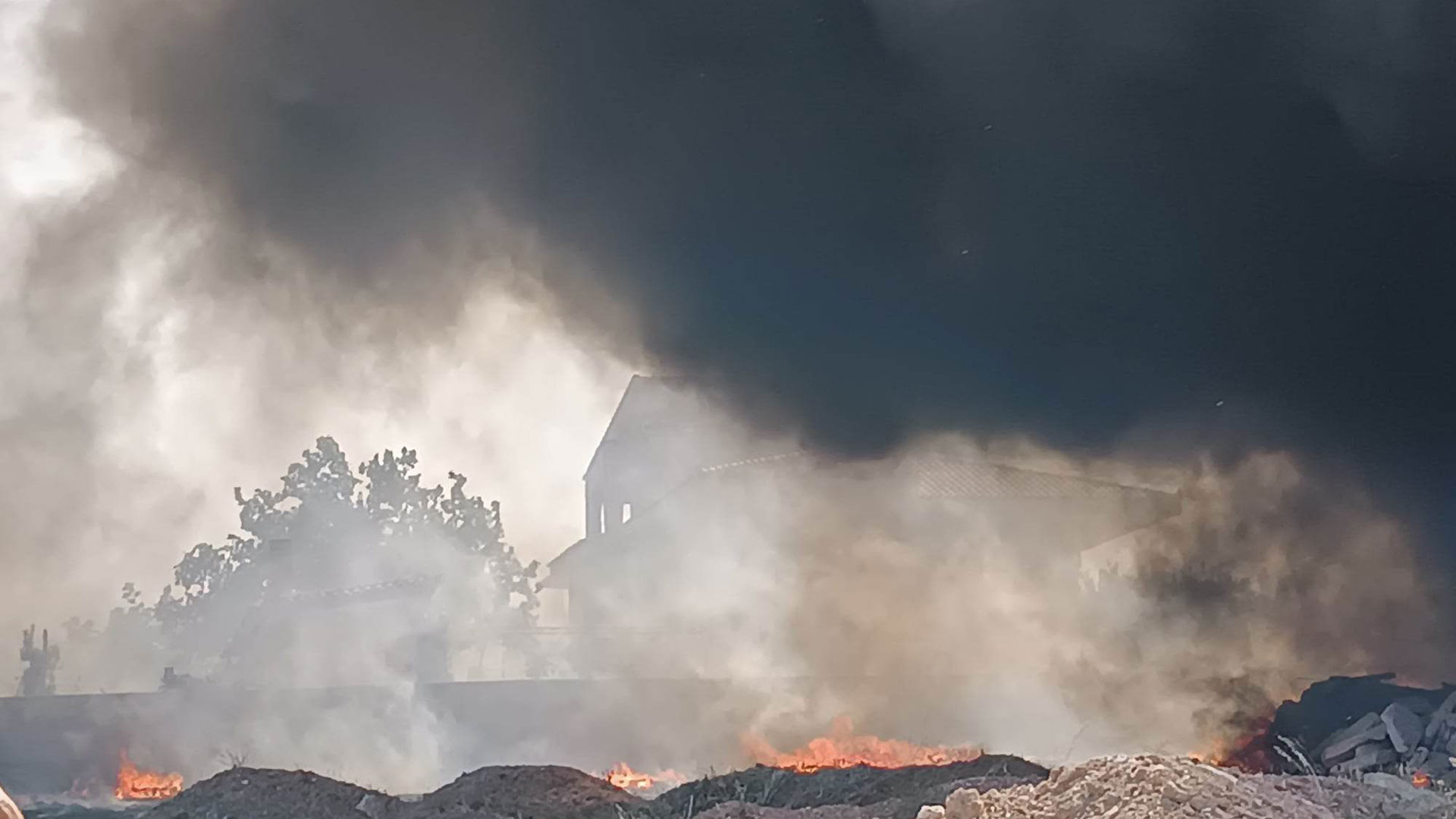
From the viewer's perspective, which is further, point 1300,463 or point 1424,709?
point 1300,463

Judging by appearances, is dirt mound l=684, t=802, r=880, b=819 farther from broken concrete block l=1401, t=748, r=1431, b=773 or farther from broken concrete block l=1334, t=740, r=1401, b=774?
broken concrete block l=1401, t=748, r=1431, b=773

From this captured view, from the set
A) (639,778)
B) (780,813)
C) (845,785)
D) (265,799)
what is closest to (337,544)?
(639,778)

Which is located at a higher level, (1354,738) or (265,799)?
(1354,738)

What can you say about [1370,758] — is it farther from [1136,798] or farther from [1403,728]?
[1136,798]

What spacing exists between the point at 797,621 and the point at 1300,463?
599 cm

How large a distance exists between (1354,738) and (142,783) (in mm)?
12142

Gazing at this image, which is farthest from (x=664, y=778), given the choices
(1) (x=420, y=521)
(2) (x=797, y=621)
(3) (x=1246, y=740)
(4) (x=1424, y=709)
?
(4) (x=1424, y=709)

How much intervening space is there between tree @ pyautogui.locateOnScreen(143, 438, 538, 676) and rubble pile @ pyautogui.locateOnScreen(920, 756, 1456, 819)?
36.4 feet

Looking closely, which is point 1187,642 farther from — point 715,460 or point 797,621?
point 715,460

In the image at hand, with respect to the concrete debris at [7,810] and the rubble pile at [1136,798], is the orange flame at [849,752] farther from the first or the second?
the concrete debris at [7,810]

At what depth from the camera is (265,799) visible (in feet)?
37.0

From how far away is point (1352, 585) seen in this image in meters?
15.4

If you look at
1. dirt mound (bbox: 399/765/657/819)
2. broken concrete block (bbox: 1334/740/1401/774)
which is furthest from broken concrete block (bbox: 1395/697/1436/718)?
dirt mound (bbox: 399/765/657/819)

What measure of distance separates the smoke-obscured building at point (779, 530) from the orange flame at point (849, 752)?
1.36m
